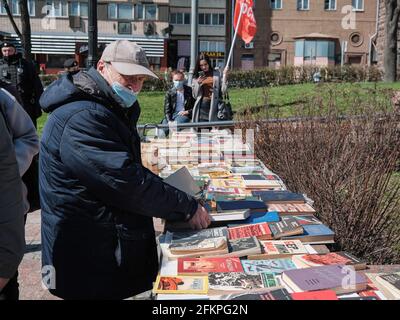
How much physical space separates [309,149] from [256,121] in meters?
1.24

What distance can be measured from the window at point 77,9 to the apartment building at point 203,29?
830 centimetres

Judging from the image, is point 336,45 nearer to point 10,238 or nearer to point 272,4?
point 272,4

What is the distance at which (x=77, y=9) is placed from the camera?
4328 centimetres

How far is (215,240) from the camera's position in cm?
260

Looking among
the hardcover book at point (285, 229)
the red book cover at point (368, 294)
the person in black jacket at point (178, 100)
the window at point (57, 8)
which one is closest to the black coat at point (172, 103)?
the person in black jacket at point (178, 100)

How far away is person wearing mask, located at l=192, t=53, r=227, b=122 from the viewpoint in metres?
8.04

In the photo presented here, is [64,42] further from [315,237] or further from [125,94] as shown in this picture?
[315,237]

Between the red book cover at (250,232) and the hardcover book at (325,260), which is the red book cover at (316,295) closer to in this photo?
the hardcover book at (325,260)

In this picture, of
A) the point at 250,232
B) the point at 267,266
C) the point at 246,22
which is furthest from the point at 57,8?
the point at 267,266

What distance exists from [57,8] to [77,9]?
64.6 inches

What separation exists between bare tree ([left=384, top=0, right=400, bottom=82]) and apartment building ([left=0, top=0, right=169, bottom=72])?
2522 centimetres

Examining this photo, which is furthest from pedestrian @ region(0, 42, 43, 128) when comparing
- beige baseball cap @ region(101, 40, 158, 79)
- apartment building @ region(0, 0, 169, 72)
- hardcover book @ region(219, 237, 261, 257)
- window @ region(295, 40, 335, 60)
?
window @ region(295, 40, 335, 60)

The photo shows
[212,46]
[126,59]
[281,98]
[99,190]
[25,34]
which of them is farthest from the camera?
[212,46]

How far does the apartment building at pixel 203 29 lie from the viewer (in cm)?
4831
